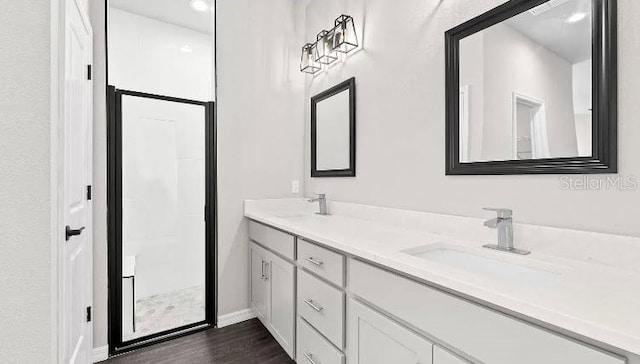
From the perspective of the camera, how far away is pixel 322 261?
1.48m

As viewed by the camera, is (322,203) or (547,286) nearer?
(547,286)

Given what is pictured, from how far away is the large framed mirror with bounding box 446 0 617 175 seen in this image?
101 centimetres

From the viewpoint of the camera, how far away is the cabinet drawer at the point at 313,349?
1414mm

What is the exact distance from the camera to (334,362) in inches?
55.1

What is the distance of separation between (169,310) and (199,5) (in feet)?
7.95

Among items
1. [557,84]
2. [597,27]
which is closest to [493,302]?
[557,84]

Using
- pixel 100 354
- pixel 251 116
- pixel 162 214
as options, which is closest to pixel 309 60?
pixel 251 116

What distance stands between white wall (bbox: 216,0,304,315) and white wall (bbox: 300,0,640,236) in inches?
16.7

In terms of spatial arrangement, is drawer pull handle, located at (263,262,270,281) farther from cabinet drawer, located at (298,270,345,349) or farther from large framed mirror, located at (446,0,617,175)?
large framed mirror, located at (446,0,617,175)

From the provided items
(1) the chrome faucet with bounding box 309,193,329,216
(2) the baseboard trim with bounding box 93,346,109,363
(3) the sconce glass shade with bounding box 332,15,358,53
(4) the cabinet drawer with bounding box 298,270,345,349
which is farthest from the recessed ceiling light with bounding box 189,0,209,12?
(2) the baseboard trim with bounding box 93,346,109,363

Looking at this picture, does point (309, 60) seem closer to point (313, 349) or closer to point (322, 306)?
point (322, 306)

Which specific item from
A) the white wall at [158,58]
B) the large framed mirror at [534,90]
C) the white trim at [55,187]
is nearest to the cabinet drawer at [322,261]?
the large framed mirror at [534,90]

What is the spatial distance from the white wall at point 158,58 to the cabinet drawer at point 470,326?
2037 millimetres

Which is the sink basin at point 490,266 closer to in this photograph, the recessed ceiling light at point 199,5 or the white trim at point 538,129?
the white trim at point 538,129
